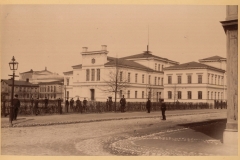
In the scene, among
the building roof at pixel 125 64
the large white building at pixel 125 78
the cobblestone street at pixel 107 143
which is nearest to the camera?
the cobblestone street at pixel 107 143

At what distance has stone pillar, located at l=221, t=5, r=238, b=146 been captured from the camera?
10055mm

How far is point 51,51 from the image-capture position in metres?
13.6

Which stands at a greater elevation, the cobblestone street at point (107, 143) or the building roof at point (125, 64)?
the building roof at point (125, 64)

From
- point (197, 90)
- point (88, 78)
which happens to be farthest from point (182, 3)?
point (88, 78)

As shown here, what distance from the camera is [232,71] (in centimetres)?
1014

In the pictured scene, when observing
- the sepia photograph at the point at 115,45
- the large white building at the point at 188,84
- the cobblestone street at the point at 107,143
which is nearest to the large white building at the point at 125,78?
the large white building at the point at 188,84

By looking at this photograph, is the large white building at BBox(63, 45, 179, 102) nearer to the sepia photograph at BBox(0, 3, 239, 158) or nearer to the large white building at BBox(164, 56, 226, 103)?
the large white building at BBox(164, 56, 226, 103)

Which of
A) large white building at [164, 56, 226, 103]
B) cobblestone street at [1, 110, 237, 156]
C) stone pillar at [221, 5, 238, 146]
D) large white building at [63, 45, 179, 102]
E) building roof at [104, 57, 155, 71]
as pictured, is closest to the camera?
cobblestone street at [1, 110, 237, 156]

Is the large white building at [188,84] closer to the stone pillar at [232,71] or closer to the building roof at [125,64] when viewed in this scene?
the building roof at [125,64]

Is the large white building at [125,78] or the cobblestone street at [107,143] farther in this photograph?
the large white building at [125,78]

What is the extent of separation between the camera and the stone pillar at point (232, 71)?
10.1m

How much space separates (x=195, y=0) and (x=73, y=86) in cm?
4237

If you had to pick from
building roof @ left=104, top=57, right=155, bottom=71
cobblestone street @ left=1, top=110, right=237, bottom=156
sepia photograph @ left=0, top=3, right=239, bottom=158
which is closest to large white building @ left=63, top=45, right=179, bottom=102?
building roof @ left=104, top=57, right=155, bottom=71

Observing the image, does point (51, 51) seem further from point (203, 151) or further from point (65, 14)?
point (203, 151)
